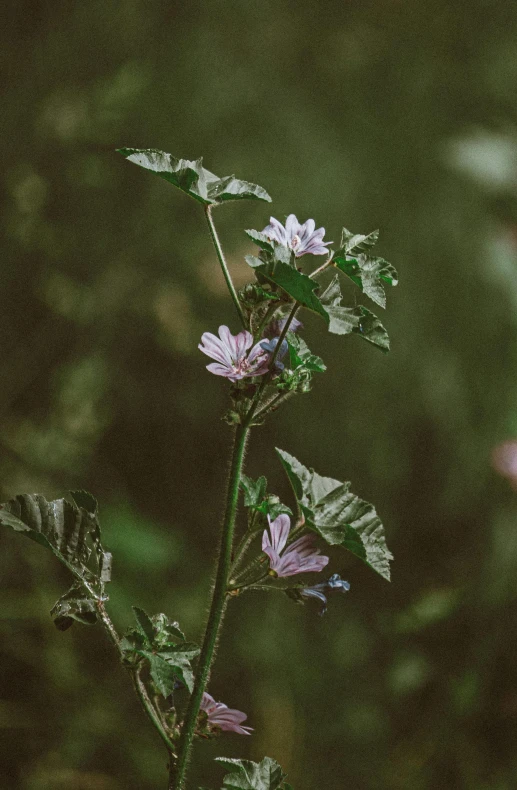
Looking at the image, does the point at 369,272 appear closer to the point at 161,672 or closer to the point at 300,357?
the point at 300,357

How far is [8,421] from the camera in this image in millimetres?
1356

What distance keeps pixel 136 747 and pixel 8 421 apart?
1.90 ft

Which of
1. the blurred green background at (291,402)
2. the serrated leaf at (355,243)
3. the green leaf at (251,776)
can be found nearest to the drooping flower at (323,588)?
the green leaf at (251,776)

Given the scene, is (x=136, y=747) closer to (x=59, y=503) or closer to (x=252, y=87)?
(x=59, y=503)

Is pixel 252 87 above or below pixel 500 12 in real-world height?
below

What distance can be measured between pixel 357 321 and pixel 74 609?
9.7 inches

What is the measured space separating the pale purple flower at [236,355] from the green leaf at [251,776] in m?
0.24

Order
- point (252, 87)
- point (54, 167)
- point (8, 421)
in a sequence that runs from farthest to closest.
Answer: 1. point (252, 87)
2. point (54, 167)
3. point (8, 421)

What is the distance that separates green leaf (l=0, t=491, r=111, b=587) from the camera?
0.49 m

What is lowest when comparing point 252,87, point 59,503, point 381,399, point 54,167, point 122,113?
point 59,503

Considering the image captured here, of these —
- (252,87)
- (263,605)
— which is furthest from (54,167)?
(263,605)

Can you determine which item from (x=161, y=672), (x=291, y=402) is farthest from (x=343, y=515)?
(x=291, y=402)

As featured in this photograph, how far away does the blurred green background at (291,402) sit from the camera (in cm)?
121

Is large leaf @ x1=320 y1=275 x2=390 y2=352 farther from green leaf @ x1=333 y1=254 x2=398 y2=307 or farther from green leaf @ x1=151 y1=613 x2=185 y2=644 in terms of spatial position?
green leaf @ x1=151 y1=613 x2=185 y2=644
